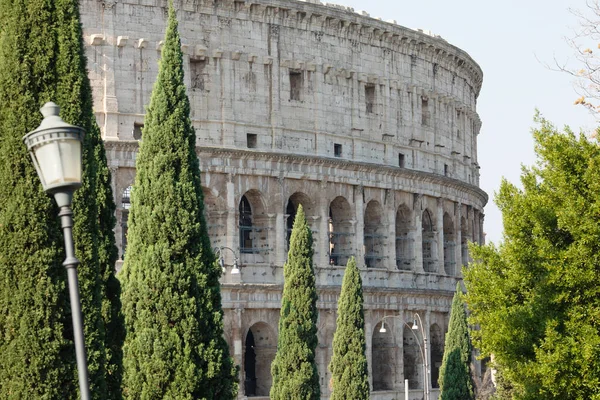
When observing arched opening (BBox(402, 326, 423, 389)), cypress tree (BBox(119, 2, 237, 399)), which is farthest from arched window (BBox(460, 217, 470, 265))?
cypress tree (BBox(119, 2, 237, 399))

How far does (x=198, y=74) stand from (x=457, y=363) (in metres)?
13.5

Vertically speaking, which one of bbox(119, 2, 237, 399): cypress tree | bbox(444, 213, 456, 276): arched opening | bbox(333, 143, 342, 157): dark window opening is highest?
bbox(333, 143, 342, 157): dark window opening

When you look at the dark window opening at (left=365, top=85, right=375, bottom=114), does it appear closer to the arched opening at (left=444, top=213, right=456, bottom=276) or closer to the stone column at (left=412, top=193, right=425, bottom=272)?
the stone column at (left=412, top=193, right=425, bottom=272)

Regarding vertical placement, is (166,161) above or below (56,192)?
above

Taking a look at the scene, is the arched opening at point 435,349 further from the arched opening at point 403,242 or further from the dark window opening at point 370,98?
the dark window opening at point 370,98

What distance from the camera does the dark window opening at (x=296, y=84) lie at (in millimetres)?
51719

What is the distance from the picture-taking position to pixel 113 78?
156 feet

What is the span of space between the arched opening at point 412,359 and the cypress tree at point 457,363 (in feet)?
26.7

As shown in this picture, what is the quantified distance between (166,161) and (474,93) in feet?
141

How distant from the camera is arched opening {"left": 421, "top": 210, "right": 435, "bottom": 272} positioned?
5863 cm

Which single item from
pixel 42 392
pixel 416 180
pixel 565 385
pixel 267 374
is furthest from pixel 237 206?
pixel 42 392

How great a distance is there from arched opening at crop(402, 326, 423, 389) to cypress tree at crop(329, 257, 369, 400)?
14.1 m

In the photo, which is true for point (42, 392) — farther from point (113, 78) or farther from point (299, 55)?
point (299, 55)

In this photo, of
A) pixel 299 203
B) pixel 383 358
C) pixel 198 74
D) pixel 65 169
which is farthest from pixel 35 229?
pixel 383 358
